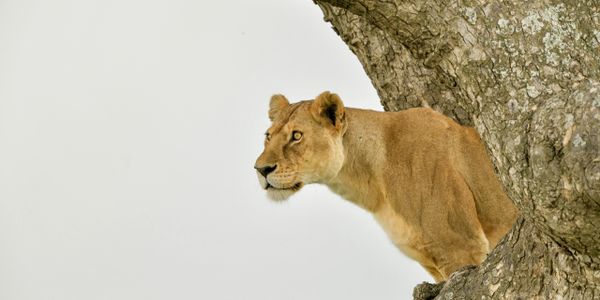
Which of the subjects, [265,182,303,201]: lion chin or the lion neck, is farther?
the lion neck

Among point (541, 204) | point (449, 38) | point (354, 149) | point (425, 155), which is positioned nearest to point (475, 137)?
point (425, 155)

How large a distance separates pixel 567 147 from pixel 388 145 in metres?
3.37

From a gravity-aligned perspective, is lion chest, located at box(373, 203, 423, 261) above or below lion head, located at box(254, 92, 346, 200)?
below

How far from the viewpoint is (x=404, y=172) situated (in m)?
7.04

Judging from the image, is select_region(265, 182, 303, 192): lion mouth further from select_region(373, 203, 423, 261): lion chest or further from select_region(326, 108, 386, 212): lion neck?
select_region(373, 203, 423, 261): lion chest

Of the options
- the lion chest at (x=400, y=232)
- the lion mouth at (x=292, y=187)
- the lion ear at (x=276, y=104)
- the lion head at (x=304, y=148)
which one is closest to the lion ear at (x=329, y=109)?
the lion head at (x=304, y=148)

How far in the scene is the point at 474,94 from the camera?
4379 mm

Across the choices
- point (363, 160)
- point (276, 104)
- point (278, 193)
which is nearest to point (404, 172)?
point (363, 160)

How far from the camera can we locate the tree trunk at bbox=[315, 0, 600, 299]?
12.7 ft

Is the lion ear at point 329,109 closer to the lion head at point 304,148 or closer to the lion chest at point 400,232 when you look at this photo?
the lion head at point 304,148

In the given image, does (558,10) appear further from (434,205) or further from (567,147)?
(434,205)

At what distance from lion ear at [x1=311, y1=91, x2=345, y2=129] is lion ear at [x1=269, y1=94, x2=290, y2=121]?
1.24 feet

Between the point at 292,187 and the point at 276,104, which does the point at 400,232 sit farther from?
the point at 276,104

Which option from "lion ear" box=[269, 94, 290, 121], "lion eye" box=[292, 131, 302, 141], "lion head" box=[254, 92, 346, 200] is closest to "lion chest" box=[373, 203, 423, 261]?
"lion head" box=[254, 92, 346, 200]
